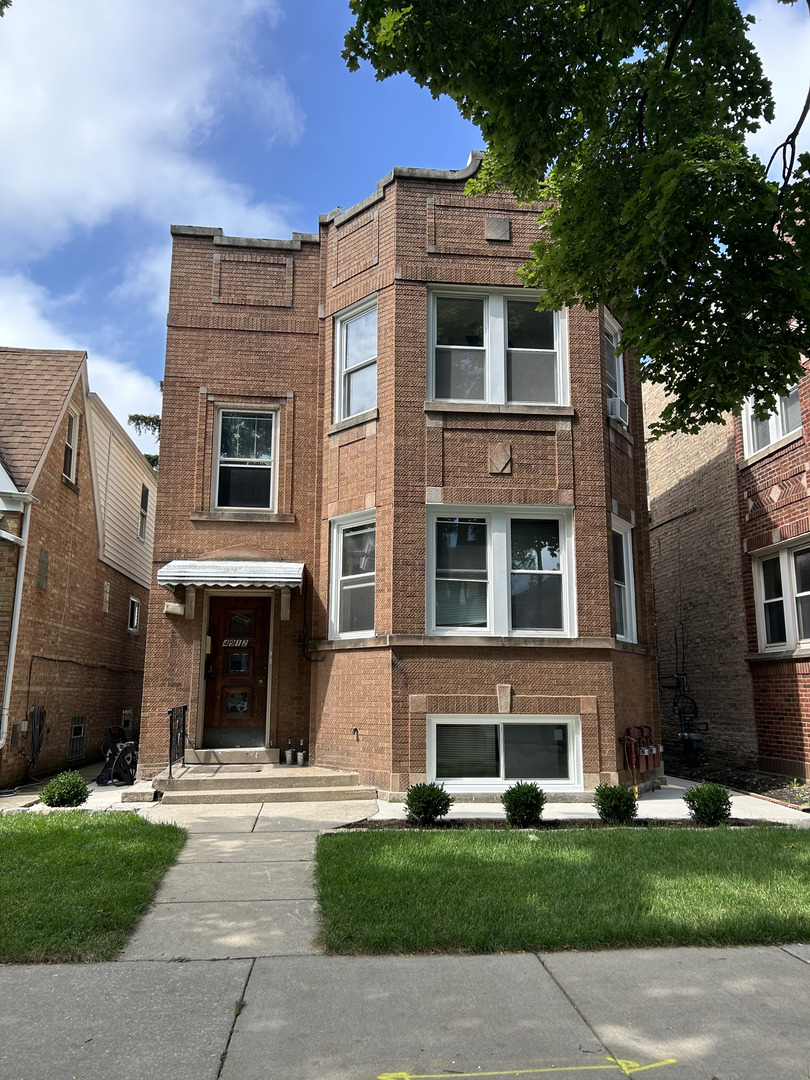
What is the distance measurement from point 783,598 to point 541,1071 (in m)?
11.3

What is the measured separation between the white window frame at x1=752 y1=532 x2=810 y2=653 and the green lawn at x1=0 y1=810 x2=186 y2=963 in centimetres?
983

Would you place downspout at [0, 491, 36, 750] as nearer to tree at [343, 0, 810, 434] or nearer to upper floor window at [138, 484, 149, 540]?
upper floor window at [138, 484, 149, 540]

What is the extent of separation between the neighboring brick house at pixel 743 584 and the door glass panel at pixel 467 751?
519cm

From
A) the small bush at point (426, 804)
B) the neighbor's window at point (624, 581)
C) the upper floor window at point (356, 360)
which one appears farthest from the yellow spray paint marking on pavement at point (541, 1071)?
the upper floor window at point (356, 360)

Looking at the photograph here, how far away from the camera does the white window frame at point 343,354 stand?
12.3 meters

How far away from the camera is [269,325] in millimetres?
13148

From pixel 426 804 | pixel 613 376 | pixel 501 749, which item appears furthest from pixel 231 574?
pixel 613 376

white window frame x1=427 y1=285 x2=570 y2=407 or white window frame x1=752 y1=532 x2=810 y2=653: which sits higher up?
white window frame x1=427 y1=285 x2=570 y2=407

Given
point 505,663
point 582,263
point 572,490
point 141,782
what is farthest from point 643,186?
point 141,782

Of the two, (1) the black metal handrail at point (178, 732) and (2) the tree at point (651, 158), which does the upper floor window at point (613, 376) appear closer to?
(2) the tree at point (651, 158)

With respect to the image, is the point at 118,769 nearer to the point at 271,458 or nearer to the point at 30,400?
the point at 271,458

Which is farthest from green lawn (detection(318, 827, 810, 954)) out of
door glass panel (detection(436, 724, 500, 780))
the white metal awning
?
the white metal awning

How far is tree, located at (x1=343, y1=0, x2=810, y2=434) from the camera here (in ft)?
20.8

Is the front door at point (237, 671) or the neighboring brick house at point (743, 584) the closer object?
the front door at point (237, 671)
